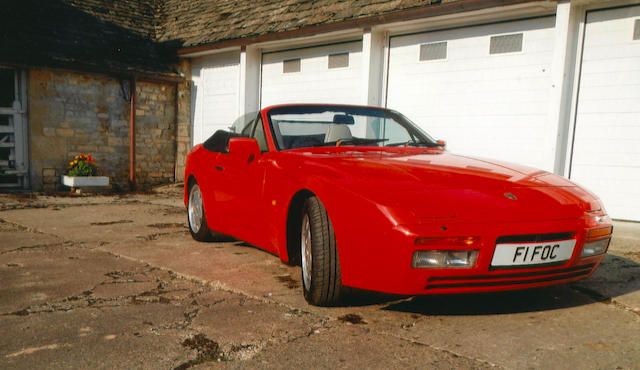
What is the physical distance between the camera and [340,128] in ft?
13.8

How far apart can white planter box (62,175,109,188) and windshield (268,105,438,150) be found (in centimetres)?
819

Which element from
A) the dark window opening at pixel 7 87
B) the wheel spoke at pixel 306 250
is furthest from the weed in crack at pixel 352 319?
the dark window opening at pixel 7 87

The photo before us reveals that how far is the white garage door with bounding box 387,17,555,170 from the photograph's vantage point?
765 centimetres

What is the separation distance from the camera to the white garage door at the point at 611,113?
6.94 meters

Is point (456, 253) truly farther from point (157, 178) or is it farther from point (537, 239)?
point (157, 178)

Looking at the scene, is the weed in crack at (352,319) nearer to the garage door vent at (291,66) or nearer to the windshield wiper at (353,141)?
the windshield wiper at (353,141)

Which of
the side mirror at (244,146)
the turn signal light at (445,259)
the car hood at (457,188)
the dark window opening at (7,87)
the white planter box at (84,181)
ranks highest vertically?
the dark window opening at (7,87)

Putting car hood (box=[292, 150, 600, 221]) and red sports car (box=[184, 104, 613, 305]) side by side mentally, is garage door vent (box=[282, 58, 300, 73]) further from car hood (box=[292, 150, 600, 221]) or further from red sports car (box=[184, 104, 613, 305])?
car hood (box=[292, 150, 600, 221])

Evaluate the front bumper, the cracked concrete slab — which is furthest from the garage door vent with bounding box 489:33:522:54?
the cracked concrete slab

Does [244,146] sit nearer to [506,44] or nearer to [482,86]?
[482,86]

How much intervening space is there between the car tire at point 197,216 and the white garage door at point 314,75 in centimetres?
499

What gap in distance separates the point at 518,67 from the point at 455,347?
6192mm

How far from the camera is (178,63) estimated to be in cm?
1346

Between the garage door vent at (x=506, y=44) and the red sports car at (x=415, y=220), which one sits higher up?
the garage door vent at (x=506, y=44)
